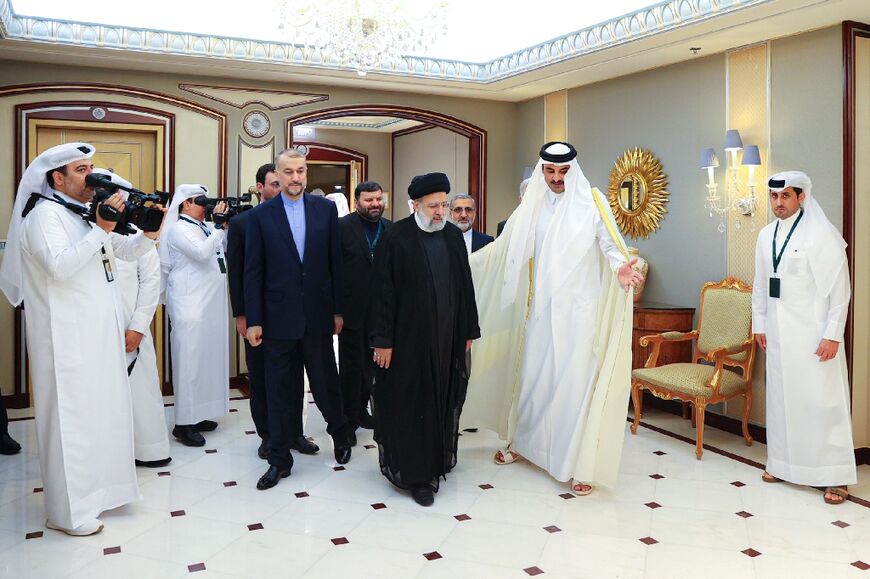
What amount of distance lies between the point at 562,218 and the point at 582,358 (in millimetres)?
791

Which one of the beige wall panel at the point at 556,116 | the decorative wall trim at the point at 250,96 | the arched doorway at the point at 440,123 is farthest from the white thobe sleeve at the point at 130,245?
the beige wall panel at the point at 556,116

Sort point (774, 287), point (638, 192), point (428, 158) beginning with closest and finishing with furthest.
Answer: point (774, 287) < point (638, 192) < point (428, 158)

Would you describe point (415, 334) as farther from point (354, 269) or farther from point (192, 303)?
point (192, 303)

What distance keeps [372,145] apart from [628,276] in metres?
9.01

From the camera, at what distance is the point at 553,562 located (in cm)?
345

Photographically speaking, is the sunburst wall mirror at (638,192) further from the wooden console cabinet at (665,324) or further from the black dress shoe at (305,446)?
the black dress shoe at (305,446)

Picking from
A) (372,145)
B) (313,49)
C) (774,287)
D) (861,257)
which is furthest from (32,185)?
(372,145)

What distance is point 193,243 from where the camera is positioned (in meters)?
5.14

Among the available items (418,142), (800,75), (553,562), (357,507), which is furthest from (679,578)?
(418,142)

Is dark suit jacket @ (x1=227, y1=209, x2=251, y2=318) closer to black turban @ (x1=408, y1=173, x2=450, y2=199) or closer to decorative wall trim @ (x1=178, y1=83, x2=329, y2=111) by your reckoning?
black turban @ (x1=408, y1=173, x2=450, y2=199)

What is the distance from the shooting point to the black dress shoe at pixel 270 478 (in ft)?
14.3

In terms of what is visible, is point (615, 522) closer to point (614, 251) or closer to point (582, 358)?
point (582, 358)

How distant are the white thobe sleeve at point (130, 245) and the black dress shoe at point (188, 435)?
1667 millimetres

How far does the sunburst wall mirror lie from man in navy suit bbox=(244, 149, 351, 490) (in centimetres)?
303
